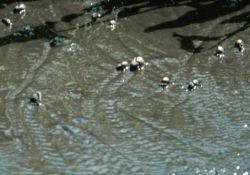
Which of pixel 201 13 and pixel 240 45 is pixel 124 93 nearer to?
pixel 240 45

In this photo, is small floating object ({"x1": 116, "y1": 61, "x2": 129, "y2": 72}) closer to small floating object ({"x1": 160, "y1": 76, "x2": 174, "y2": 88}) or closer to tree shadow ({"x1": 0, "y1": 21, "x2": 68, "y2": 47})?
small floating object ({"x1": 160, "y1": 76, "x2": 174, "y2": 88})

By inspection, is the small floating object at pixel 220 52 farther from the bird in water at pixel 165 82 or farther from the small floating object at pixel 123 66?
the small floating object at pixel 123 66

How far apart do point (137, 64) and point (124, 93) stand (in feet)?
2.07

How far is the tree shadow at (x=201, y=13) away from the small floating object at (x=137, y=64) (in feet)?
3.55

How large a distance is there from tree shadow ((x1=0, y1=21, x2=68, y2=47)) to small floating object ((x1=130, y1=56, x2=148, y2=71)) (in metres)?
1.29

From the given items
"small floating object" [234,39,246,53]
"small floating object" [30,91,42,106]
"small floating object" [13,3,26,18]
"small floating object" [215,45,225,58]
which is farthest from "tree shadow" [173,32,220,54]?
"small floating object" [13,3,26,18]

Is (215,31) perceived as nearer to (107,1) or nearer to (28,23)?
(107,1)

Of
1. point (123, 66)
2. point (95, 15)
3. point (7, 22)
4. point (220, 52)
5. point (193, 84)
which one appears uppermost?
point (95, 15)

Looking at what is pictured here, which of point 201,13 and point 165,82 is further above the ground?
point 201,13

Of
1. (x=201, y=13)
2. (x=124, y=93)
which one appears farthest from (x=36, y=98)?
(x=201, y=13)

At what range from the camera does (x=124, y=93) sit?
733 cm

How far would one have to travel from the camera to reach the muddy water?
6.15m

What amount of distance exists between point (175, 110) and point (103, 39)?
6.99ft

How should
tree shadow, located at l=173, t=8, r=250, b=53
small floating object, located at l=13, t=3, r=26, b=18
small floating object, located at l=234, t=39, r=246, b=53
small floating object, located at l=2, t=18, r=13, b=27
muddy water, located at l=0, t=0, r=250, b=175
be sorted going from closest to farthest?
muddy water, located at l=0, t=0, r=250, b=175 → small floating object, located at l=234, t=39, r=246, b=53 → tree shadow, located at l=173, t=8, r=250, b=53 → small floating object, located at l=2, t=18, r=13, b=27 → small floating object, located at l=13, t=3, r=26, b=18
